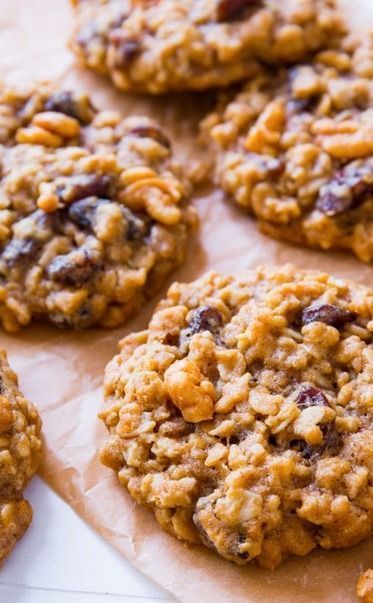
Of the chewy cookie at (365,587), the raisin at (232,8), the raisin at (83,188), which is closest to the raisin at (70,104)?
the raisin at (83,188)

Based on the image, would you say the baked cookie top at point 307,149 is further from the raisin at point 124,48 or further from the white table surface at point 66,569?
the white table surface at point 66,569

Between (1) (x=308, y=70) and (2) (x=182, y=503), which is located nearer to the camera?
(2) (x=182, y=503)

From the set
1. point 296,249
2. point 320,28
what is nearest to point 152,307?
point 296,249

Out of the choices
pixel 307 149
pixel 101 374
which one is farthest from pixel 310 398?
pixel 307 149

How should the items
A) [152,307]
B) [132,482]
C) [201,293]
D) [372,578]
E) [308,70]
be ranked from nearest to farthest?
[372,578] < [132,482] < [201,293] < [152,307] < [308,70]

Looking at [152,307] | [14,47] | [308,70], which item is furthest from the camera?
[14,47]

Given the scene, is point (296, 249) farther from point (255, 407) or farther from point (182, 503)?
point (182, 503)

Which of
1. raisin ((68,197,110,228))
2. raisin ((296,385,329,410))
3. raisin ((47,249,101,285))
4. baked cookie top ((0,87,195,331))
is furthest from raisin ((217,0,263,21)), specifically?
raisin ((296,385,329,410))

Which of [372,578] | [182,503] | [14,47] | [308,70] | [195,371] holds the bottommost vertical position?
[372,578]

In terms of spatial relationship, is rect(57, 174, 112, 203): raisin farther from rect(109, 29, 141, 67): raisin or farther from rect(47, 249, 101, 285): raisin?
rect(109, 29, 141, 67): raisin

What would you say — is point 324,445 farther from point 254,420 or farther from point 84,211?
point 84,211
